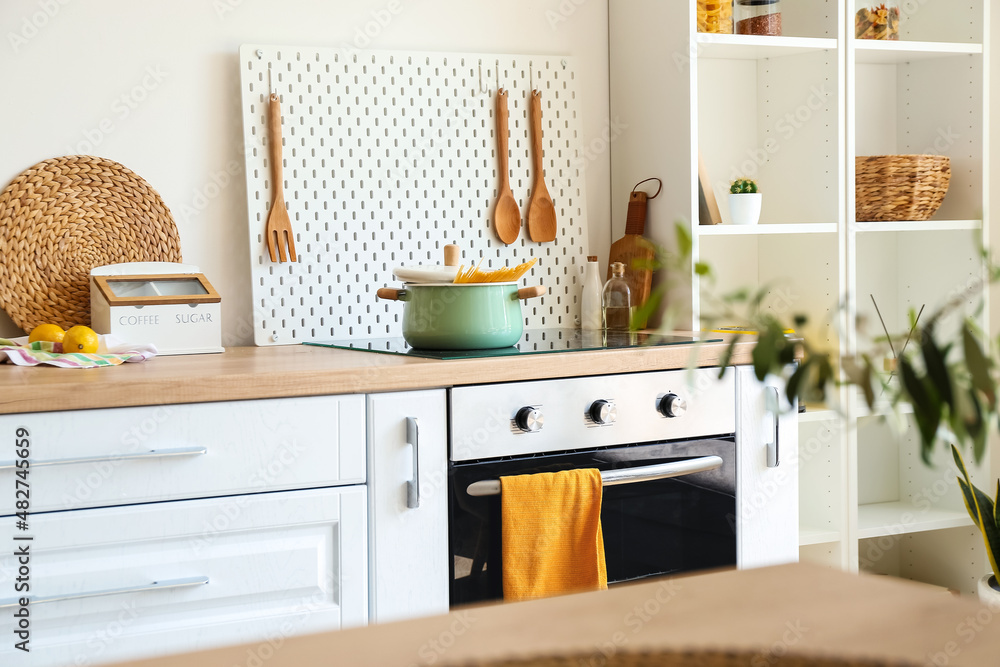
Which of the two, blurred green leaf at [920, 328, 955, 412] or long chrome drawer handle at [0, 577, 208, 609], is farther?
long chrome drawer handle at [0, 577, 208, 609]

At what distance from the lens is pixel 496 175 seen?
2359mm

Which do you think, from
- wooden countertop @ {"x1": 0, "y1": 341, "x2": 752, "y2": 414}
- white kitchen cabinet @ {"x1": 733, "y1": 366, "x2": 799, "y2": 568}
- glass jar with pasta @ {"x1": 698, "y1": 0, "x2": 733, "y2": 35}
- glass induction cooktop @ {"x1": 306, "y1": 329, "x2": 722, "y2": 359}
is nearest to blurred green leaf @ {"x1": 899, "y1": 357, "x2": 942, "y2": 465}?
wooden countertop @ {"x1": 0, "y1": 341, "x2": 752, "y2": 414}

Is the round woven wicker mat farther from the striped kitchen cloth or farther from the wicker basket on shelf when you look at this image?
the wicker basket on shelf

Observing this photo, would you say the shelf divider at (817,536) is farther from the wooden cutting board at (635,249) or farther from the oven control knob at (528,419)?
the oven control knob at (528,419)

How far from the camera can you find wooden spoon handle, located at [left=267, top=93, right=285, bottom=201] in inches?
83.6

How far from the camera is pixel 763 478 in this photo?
1.96 m

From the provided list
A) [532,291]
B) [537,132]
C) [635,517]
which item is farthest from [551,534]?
[537,132]

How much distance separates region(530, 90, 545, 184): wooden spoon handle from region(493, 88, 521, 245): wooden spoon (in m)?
0.08

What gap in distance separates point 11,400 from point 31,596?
301 mm

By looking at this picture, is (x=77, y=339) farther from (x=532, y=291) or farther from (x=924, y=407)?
(x=924, y=407)

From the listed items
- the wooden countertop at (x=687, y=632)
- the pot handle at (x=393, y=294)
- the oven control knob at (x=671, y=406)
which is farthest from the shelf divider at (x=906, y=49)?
the wooden countertop at (x=687, y=632)

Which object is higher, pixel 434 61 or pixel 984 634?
pixel 434 61

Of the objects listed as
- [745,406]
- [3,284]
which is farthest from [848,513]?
[3,284]

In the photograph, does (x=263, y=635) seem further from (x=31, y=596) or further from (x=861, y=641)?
(x=861, y=641)
